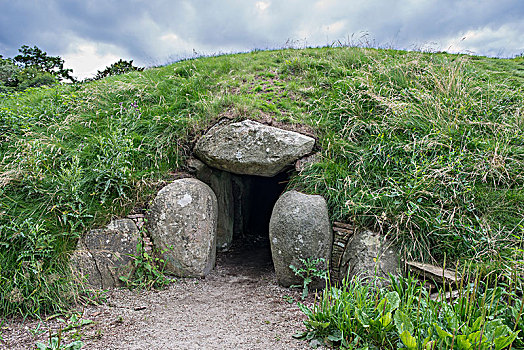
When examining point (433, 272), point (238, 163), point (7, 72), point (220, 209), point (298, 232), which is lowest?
point (433, 272)

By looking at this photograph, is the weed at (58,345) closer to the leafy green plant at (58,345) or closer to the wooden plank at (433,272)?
the leafy green plant at (58,345)

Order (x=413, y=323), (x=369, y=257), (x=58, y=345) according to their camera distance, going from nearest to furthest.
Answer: (x=413, y=323), (x=58, y=345), (x=369, y=257)

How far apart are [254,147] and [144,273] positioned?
202 cm

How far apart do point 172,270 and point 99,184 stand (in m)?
1.38

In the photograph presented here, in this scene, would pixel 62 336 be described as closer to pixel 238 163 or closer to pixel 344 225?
pixel 238 163

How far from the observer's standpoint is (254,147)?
4.39m

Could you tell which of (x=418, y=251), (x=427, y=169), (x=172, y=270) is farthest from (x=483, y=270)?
(x=172, y=270)

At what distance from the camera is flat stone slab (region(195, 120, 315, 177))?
435 cm

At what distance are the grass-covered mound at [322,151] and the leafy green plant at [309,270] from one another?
0.57m

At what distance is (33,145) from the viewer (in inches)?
168

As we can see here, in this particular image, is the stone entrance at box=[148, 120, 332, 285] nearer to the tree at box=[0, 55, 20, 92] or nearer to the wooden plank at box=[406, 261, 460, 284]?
the wooden plank at box=[406, 261, 460, 284]

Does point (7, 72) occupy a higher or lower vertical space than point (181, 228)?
higher

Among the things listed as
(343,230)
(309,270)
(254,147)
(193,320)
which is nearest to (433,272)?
(343,230)

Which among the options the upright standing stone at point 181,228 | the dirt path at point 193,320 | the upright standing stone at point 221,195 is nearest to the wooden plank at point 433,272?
the dirt path at point 193,320
